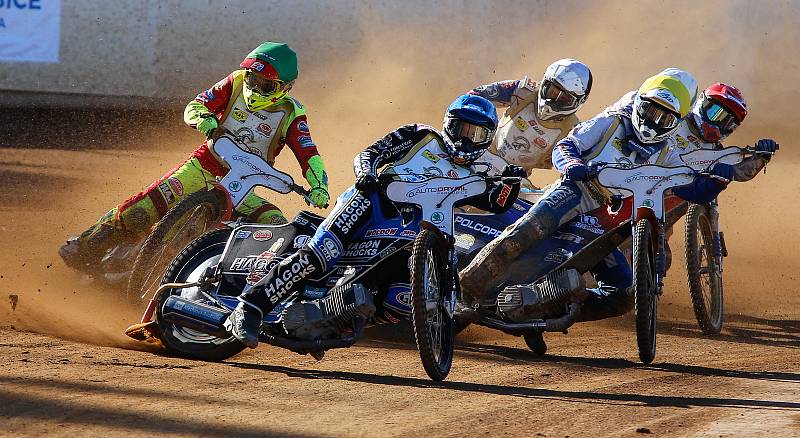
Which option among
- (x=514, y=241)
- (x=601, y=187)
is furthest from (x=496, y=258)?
(x=601, y=187)

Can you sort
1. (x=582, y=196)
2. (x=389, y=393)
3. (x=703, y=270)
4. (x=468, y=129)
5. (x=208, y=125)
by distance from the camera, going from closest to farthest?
(x=389, y=393) → (x=468, y=129) → (x=582, y=196) → (x=208, y=125) → (x=703, y=270)

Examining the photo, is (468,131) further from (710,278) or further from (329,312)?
(710,278)

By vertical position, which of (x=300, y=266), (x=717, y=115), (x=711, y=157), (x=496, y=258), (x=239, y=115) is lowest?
(x=300, y=266)

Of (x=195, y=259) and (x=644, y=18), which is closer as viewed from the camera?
(x=195, y=259)

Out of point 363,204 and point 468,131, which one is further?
point 468,131

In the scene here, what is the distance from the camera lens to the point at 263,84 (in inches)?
407

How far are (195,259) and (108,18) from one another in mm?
15959

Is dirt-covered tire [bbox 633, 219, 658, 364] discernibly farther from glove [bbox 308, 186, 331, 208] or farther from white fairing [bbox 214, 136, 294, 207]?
white fairing [bbox 214, 136, 294, 207]

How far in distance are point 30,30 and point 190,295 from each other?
15.4 meters

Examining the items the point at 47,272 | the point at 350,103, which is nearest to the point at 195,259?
the point at 47,272

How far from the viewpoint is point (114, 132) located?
829 inches

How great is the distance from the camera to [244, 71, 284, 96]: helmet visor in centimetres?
1032

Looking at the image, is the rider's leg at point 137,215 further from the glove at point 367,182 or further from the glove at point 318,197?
the glove at point 367,182

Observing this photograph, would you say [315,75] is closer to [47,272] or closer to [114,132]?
[114,132]
